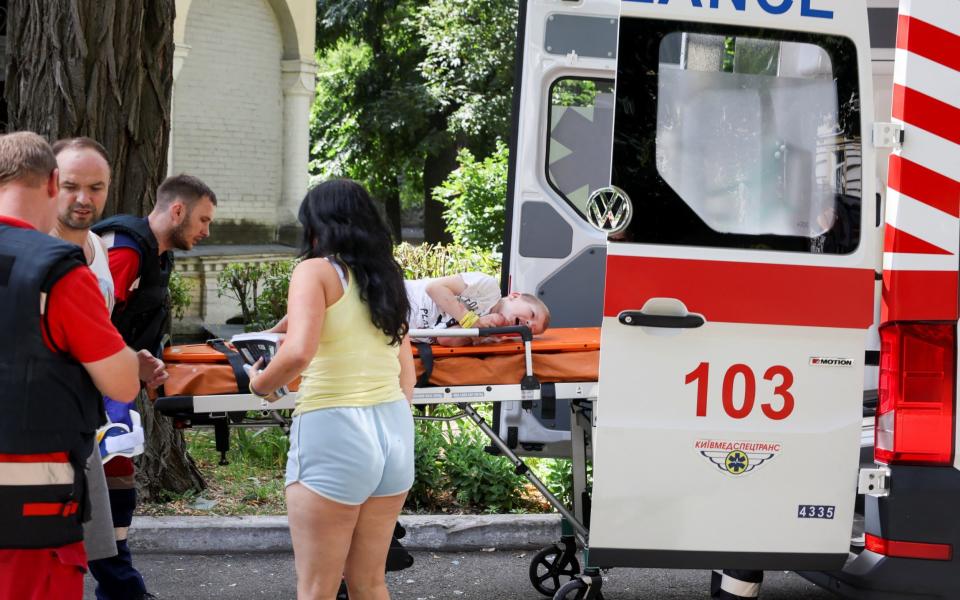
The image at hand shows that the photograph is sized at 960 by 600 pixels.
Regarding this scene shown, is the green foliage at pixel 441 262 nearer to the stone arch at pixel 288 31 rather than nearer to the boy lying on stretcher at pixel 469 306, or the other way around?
the stone arch at pixel 288 31

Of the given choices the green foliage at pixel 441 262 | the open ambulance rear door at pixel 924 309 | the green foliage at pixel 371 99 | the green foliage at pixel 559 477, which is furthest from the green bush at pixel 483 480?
the green foliage at pixel 371 99

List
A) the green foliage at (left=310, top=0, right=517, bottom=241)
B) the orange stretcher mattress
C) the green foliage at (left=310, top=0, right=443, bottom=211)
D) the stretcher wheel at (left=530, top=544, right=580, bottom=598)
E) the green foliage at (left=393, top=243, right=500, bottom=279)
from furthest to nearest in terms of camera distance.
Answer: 1. the green foliage at (left=310, top=0, right=443, bottom=211)
2. the green foliage at (left=310, top=0, right=517, bottom=241)
3. the green foliage at (left=393, top=243, right=500, bottom=279)
4. the stretcher wheel at (left=530, top=544, right=580, bottom=598)
5. the orange stretcher mattress

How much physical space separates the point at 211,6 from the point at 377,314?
12833 mm

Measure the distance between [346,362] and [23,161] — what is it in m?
1.07

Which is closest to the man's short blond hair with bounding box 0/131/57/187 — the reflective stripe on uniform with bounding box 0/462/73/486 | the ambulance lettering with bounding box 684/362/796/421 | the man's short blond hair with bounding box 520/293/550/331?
the reflective stripe on uniform with bounding box 0/462/73/486

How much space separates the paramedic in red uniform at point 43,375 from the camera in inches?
116

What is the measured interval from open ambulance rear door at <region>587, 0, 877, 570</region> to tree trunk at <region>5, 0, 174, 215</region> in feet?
11.2

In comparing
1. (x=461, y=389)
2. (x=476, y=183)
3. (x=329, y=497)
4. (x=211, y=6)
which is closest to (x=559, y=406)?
(x=461, y=389)

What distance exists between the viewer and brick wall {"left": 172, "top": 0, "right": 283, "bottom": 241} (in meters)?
15.3

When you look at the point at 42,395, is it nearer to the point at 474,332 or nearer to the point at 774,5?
the point at 474,332

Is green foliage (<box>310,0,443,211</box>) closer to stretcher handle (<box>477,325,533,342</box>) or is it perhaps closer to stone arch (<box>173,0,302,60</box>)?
stone arch (<box>173,0,302,60</box>)

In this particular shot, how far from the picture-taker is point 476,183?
13.7m

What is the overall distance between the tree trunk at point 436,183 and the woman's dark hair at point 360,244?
19.7 m

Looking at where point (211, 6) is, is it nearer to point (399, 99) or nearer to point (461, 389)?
point (399, 99)
